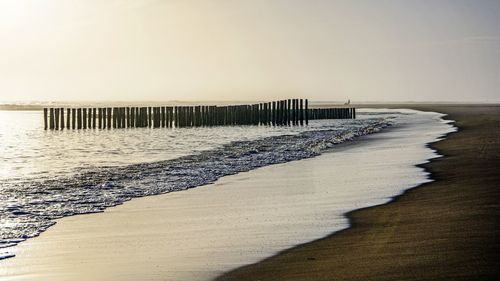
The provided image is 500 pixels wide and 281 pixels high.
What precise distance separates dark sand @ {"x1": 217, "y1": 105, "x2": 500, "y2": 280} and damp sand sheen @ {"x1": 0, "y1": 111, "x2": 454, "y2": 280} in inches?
15.9

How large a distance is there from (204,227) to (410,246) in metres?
3.17

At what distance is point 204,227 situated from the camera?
9477 mm

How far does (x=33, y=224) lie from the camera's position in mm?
10258

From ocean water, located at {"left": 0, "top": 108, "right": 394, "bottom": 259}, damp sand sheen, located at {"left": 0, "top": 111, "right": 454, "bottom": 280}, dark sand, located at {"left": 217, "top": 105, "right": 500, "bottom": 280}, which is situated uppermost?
dark sand, located at {"left": 217, "top": 105, "right": 500, "bottom": 280}

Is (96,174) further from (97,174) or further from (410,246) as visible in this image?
(410,246)

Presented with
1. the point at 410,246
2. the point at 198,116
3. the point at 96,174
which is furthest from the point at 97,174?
the point at 198,116

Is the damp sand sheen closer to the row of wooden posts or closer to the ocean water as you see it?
the ocean water

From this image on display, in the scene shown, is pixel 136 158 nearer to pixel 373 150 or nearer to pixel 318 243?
pixel 373 150

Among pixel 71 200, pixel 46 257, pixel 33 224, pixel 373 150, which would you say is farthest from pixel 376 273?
pixel 373 150

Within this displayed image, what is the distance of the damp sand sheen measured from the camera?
7.11 m

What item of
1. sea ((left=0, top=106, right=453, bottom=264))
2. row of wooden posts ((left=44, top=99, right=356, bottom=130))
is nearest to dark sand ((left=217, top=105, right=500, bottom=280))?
sea ((left=0, top=106, right=453, bottom=264))

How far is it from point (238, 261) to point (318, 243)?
119 centimetres

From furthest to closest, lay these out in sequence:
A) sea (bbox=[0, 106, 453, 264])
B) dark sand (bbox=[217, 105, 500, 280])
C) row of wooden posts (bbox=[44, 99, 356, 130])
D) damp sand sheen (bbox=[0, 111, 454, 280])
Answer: row of wooden posts (bbox=[44, 99, 356, 130]) < sea (bbox=[0, 106, 453, 264]) < damp sand sheen (bbox=[0, 111, 454, 280]) < dark sand (bbox=[217, 105, 500, 280])

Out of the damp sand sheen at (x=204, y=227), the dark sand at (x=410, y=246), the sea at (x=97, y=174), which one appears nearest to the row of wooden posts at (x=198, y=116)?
the sea at (x=97, y=174)
